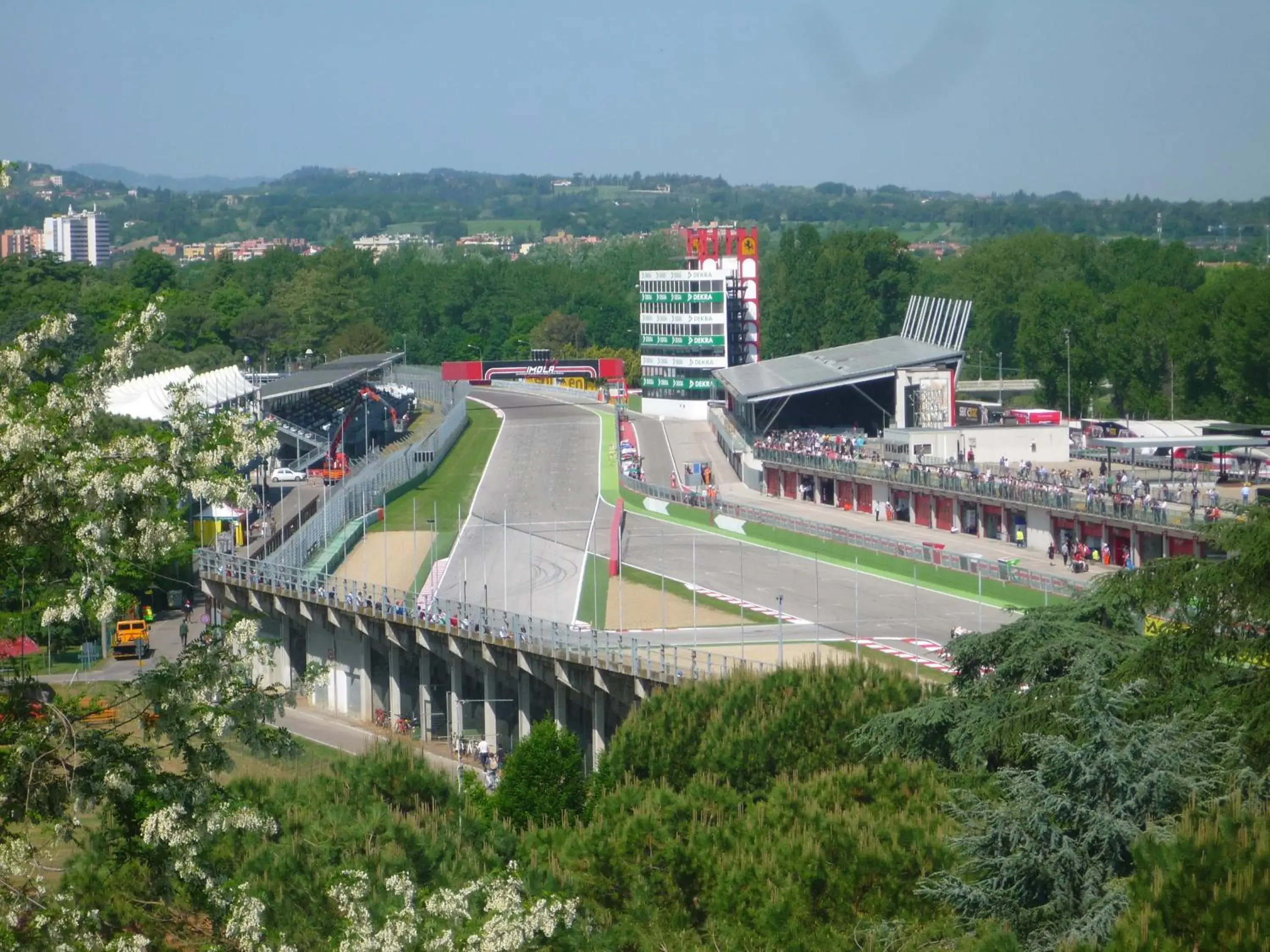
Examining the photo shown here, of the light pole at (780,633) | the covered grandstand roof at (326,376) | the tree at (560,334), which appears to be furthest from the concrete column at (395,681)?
the tree at (560,334)

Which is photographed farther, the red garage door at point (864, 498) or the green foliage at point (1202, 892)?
the red garage door at point (864, 498)

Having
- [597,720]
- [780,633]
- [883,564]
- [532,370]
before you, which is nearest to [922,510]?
[883,564]

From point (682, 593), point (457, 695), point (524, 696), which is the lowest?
point (457, 695)

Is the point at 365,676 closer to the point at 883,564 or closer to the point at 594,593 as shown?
the point at 594,593

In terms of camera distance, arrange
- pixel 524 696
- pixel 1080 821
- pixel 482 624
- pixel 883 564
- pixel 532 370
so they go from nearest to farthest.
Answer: pixel 1080 821 < pixel 524 696 < pixel 482 624 < pixel 883 564 < pixel 532 370

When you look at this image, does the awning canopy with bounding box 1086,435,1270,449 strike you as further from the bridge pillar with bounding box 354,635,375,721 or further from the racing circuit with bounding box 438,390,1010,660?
the bridge pillar with bounding box 354,635,375,721

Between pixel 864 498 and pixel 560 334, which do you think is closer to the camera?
pixel 864 498

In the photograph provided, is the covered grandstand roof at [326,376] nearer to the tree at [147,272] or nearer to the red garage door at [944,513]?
the red garage door at [944,513]

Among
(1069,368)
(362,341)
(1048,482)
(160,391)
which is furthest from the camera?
(362,341)
